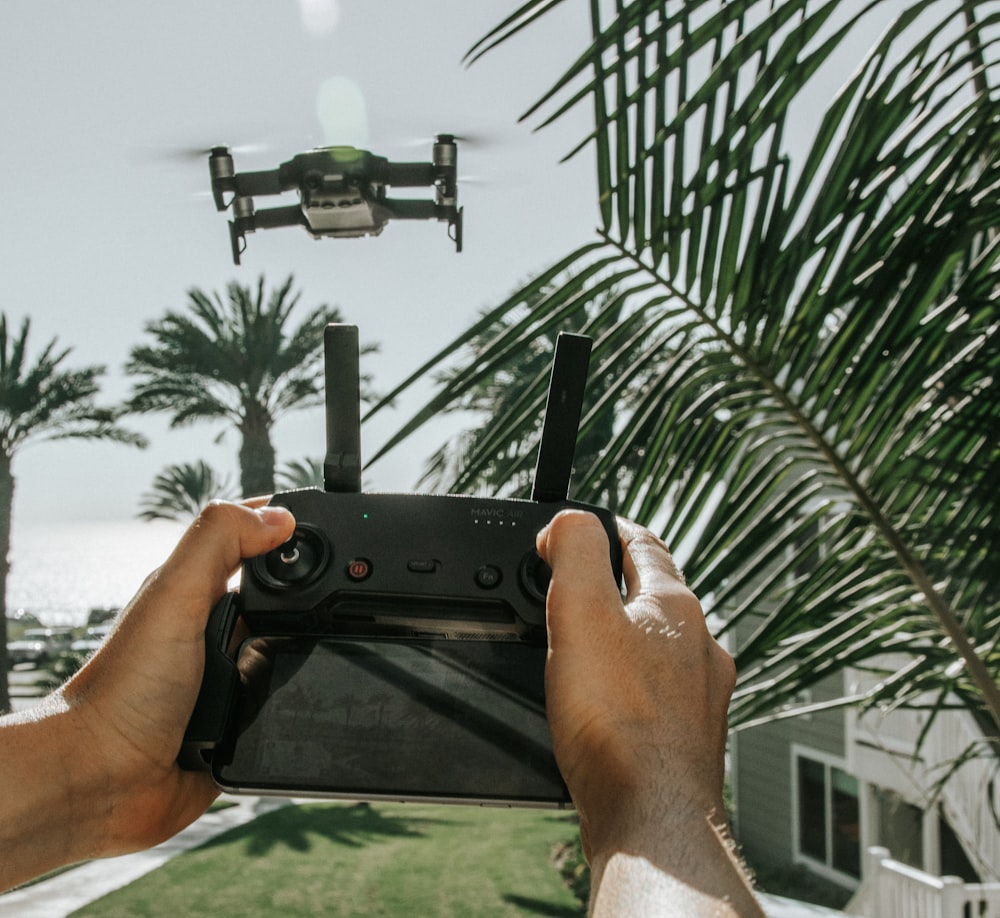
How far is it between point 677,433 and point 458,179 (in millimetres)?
735

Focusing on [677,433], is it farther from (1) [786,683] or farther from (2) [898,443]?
(1) [786,683]

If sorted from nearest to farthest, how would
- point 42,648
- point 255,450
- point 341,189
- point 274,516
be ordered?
point 274,516, point 341,189, point 255,450, point 42,648

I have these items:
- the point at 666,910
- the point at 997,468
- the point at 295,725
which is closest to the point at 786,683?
the point at 997,468

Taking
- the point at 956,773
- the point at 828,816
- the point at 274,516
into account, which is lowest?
the point at 828,816

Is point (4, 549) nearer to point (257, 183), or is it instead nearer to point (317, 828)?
point (317, 828)

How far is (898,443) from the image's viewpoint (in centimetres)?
114

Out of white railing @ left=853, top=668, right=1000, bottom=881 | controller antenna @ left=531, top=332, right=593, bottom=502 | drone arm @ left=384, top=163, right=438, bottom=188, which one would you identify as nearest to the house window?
white railing @ left=853, top=668, right=1000, bottom=881

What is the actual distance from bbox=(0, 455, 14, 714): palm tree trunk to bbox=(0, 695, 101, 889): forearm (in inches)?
612

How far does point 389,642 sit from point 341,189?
107 centimetres

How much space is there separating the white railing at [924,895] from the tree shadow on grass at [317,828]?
30.3ft

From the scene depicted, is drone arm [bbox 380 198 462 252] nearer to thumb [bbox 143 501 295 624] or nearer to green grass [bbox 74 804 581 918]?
thumb [bbox 143 501 295 624]

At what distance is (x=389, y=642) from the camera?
833mm

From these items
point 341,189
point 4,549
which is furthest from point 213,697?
point 4,549

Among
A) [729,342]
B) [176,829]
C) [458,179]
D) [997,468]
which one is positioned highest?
[458,179]
